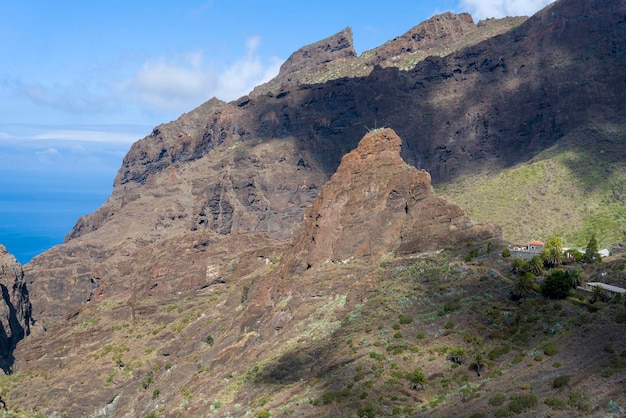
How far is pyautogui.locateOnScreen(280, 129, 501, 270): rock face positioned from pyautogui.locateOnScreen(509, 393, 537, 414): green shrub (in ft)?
116

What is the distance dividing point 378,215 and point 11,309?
222ft

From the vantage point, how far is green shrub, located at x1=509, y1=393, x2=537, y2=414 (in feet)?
177

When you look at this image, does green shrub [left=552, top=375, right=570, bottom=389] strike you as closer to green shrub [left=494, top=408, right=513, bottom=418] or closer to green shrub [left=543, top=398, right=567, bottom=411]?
green shrub [left=543, top=398, right=567, bottom=411]

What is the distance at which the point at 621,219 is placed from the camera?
5399 inches

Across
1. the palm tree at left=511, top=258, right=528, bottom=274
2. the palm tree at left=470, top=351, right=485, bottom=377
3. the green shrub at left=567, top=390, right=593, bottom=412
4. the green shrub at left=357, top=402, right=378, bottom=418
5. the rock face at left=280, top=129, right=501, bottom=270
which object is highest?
the rock face at left=280, top=129, right=501, bottom=270

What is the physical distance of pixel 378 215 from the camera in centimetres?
9788

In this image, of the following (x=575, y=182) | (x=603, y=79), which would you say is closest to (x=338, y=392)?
(x=575, y=182)

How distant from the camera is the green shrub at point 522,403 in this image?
5403cm

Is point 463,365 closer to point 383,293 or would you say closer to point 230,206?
point 383,293

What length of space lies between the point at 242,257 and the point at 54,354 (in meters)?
28.2

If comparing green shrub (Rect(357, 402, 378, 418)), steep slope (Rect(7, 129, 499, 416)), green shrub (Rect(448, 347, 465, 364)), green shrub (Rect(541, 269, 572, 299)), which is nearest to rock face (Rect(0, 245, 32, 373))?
steep slope (Rect(7, 129, 499, 416))

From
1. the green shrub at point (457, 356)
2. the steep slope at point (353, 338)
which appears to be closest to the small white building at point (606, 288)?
the steep slope at point (353, 338)

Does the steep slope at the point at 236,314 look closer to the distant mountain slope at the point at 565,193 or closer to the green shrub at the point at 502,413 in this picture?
the green shrub at the point at 502,413

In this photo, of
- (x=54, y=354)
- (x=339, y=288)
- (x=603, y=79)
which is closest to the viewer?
(x=339, y=288)
